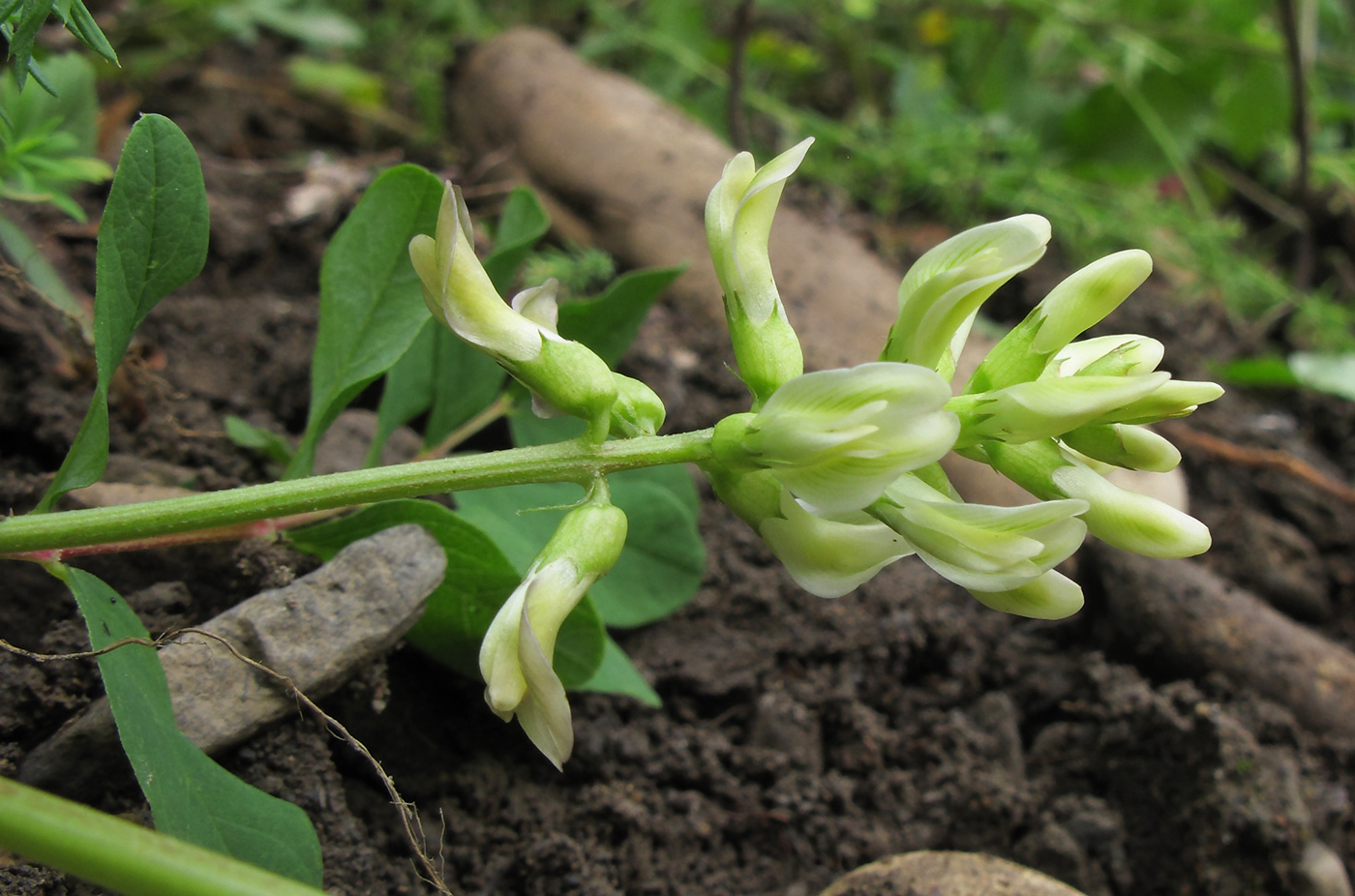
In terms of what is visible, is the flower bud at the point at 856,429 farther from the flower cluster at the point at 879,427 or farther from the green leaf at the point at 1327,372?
the green leaf at the point at 1327,372

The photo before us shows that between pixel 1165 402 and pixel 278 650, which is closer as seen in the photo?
pixel 1165 402

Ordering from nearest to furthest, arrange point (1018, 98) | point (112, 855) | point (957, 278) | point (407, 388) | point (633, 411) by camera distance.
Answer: point (112, 855) < point (957, 278) < point (633, 411) < point (407, 388) < point (1018, 98)

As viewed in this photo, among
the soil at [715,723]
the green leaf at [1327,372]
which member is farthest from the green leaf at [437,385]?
the green leaf at [1327,372]

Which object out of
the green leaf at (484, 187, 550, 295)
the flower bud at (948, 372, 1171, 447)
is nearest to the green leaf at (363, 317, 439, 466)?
the green leaf at (484, 187, 550, 295)

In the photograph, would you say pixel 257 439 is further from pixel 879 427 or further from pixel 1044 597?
pixel 1044 597

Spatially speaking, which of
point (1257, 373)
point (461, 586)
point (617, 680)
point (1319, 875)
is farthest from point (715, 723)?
point (1257, 373)
